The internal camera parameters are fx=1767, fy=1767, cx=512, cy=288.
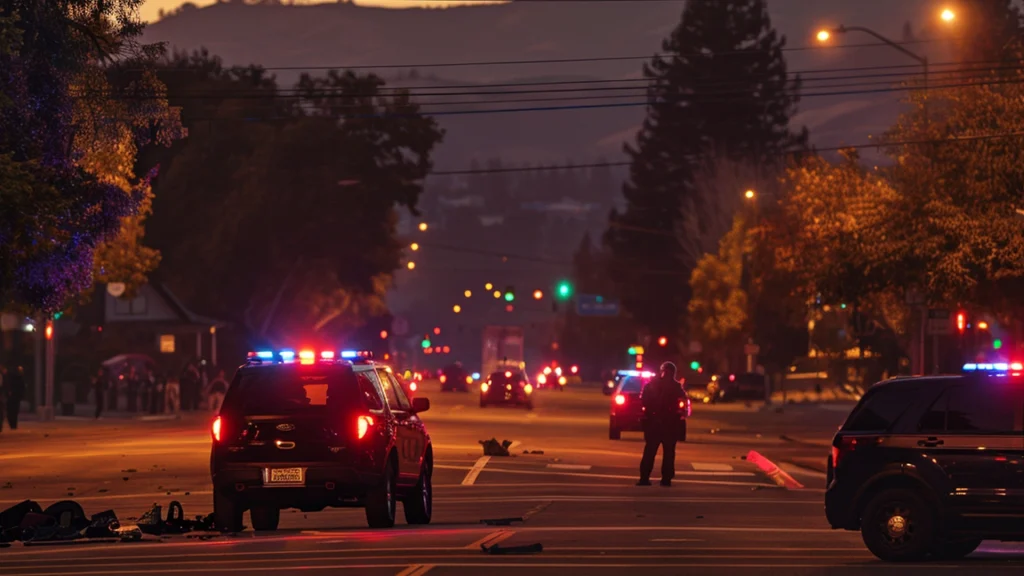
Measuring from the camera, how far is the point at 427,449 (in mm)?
21469

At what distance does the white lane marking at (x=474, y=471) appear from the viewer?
28156 mm

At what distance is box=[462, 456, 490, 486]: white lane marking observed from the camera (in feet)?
92.4

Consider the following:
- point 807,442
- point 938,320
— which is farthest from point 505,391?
point 938,320

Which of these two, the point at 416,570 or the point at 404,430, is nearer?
the point at 416,570

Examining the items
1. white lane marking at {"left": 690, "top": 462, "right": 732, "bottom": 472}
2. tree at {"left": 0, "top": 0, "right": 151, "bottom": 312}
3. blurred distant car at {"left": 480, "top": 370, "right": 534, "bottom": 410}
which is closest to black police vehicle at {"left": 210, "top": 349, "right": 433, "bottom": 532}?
tree at {"left": 0, "top": 0, "right": 151, "bottom": 312}

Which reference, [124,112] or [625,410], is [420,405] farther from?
[625,410]

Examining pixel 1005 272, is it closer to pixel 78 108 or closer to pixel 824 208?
pixel 824 208

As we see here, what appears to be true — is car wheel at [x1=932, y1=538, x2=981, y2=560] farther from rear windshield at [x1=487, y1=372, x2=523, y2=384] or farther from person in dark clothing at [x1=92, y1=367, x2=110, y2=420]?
rear windshield at [x1=487, y1=372, x2=523, y2=384]

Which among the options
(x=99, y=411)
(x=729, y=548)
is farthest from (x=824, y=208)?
(x=729, y=548)

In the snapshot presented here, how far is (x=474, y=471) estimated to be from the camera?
30.2 m

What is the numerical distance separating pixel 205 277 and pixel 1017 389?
203ft

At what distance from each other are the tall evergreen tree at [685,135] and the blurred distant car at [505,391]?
149ft

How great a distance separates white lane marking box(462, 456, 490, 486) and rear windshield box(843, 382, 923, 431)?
11595mm

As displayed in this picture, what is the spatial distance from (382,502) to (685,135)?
4068 inches
